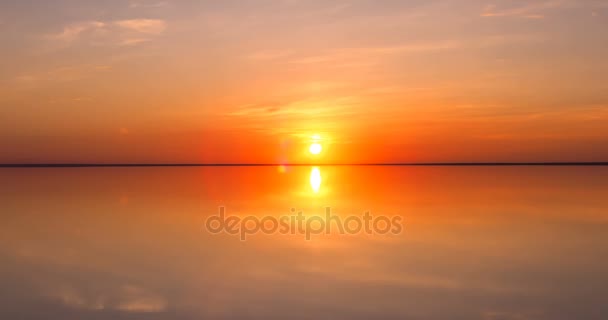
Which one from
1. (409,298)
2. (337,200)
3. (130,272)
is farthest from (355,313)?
(337,200)

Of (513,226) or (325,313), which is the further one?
(513,226)

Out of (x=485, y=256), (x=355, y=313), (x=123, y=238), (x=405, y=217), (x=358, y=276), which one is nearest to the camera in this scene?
(x=355, y=313)

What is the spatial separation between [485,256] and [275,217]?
27.2ft

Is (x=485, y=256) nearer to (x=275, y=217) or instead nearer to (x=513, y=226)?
(x=513, y=226)

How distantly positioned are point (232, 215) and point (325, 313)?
1185cm

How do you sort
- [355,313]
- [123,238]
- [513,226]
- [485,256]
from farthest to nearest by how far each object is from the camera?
[513,226] < [123,238] < [485,256] < [355,313]

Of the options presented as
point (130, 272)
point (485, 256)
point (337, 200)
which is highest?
point (337, 200)

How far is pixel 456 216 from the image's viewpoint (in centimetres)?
1912

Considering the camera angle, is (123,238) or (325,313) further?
(123,238)

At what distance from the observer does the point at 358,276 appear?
1014 centimetres

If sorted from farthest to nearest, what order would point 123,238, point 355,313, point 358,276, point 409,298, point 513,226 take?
point 513,226 < point 123,238 < point 358,276 < point 409,298 < point 355,313

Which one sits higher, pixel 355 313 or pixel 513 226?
pixel 513 226

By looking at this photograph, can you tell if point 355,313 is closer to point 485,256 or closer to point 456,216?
point 485,256

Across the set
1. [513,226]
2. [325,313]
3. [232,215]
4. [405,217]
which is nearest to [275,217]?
[232,215]
